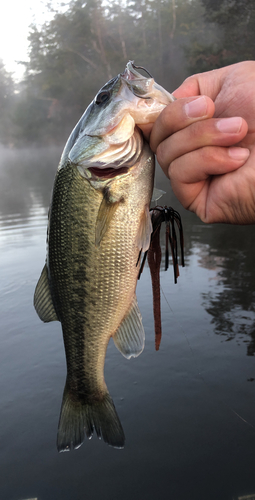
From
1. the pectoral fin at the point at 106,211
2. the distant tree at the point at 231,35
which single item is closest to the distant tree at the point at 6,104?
the distant tree at the point at 231,35

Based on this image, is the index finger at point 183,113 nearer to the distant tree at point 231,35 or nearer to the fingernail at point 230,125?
the fingernail at point 230,125

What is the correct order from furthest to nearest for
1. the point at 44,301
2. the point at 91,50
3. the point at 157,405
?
the point at 91,50 < the point at 157,405 < the point at 44,301

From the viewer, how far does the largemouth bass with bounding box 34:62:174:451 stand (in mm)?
2051

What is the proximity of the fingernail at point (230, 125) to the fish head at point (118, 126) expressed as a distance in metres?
0.32

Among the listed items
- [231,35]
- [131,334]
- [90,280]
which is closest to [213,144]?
[90,280]

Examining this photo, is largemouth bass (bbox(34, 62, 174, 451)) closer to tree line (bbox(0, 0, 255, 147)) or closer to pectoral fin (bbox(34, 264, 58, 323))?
pectoral fin (bbox(34, 264, 58, 323))

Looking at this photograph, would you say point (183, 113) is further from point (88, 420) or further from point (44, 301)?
point (88, 420)

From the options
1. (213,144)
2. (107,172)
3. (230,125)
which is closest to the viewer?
(230,125)

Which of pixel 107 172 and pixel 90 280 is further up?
pixel 107 172

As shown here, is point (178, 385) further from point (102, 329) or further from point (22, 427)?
point (102, 329)

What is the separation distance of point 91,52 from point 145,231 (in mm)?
64610

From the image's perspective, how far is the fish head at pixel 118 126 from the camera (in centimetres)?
202

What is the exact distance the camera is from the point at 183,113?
6.27ft

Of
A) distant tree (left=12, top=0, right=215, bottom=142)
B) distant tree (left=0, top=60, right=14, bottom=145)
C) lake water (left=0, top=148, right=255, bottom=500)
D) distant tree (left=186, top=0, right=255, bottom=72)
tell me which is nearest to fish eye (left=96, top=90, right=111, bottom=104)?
lake water (left=0, top=148, right=255, bottom=500)
